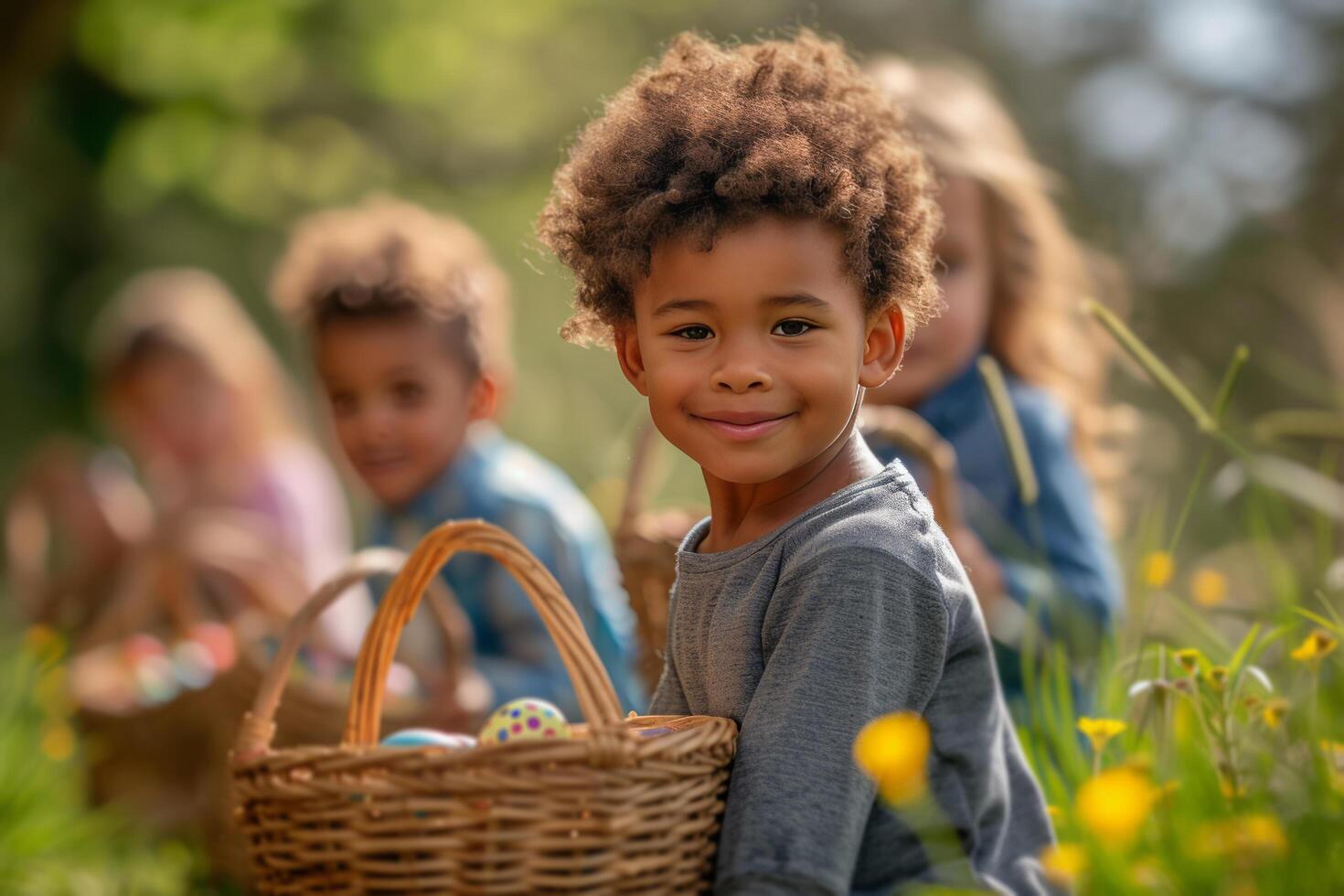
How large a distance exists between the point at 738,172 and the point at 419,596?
2.78 feet

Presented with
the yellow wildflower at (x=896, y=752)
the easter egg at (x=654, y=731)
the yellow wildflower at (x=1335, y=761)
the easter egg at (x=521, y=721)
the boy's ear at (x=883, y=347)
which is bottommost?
the yellow wildflower at (x=1335, y=761)

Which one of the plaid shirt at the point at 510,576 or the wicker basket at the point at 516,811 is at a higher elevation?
the plaid shirt at the point at 510,576

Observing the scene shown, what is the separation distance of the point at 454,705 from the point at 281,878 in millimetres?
1181

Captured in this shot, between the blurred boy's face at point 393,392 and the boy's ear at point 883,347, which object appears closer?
the boy's ear at point 883,347

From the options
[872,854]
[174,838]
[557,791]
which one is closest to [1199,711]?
[872,854]

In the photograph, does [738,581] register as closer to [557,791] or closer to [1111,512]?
[557,791]

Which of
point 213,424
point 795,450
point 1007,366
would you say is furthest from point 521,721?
point 213,424

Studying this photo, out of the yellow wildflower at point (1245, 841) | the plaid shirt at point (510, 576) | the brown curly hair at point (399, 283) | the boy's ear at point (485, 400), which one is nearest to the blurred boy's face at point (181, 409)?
the brown curly hair at point (399, 283)

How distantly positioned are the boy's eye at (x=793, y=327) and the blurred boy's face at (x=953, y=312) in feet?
4.04

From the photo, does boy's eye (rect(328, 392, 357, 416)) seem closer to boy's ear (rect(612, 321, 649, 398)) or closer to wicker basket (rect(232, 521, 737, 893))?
boy's ear (rect(612, 321, 649, 398))

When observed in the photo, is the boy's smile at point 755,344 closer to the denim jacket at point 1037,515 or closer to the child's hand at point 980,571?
the child's hand at point 980,571

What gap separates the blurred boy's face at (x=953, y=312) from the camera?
3008mm

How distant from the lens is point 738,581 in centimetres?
180

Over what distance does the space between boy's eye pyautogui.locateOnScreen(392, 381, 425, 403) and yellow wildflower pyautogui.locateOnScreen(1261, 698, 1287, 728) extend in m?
2.04
